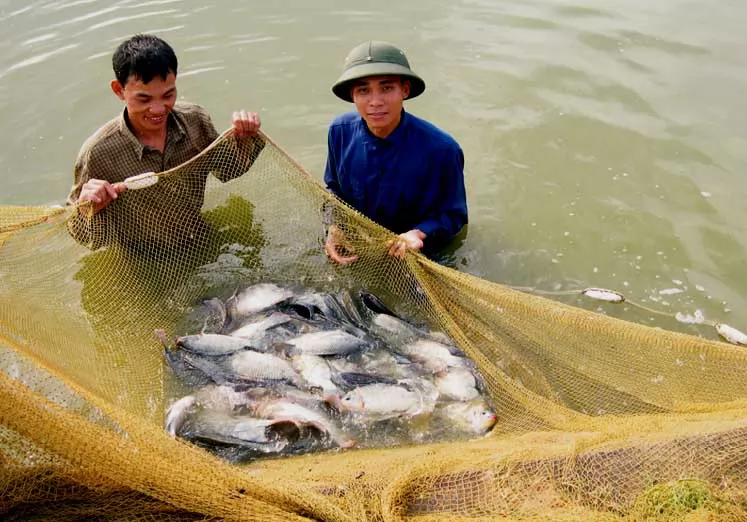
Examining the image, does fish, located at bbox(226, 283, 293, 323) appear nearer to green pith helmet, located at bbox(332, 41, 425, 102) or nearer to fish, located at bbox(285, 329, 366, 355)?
fish, located at bbox(285, 329, 366, 355)

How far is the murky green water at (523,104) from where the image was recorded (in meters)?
5.89

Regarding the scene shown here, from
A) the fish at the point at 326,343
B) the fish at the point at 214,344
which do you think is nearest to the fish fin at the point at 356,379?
the fish at the point at 326,343

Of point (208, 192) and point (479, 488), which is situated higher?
point (208, 192)

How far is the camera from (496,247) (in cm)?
601

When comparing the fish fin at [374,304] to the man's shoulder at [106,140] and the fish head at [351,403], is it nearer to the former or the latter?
the fish head at [351,403]

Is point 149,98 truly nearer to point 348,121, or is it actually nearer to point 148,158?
point 148,158

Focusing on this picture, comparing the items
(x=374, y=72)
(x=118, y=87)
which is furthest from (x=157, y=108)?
(x=374, y=72)

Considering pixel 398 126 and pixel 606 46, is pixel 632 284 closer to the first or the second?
pixel 398 126

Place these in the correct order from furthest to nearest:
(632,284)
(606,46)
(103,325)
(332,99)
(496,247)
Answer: (606,46)
(332,99)
(496,247)
(632,284)
(103,325)

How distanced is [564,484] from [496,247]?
358cm

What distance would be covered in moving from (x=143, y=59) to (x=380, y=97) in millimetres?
1591

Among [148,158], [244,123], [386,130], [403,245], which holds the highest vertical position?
[244,123]

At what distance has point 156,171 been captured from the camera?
4.88 m

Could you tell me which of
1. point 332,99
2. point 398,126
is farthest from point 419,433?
point 332,99
